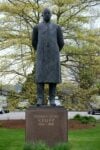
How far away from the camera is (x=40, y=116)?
1344 cm

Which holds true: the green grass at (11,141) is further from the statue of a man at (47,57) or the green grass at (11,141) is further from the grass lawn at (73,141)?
the statue of a man at (47,57)

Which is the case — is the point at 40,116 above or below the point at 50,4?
below

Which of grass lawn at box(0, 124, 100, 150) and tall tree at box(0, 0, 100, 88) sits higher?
tall tree at box(0, 0, 100, 88)

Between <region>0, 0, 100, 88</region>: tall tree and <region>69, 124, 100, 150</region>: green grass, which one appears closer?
<region>69, 124, 100, 150</region>: green grass

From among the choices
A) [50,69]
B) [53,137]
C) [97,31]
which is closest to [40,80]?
[50,69]

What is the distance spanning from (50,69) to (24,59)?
1268cm

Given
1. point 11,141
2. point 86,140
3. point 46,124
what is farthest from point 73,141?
point 46,124

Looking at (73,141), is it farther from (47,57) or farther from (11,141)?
(47,57)

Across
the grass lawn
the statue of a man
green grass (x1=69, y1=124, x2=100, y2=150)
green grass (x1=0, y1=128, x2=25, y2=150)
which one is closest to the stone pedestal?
the statue of a man

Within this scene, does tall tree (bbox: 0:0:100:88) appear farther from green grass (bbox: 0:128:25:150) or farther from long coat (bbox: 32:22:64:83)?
long coat (bbox: 32:22:64:83)

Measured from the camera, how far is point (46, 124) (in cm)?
1344

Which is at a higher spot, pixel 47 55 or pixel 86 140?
pixel 47 55

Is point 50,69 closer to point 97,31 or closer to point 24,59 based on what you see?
point 24,59

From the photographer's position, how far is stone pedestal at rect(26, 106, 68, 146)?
44.1 ft
